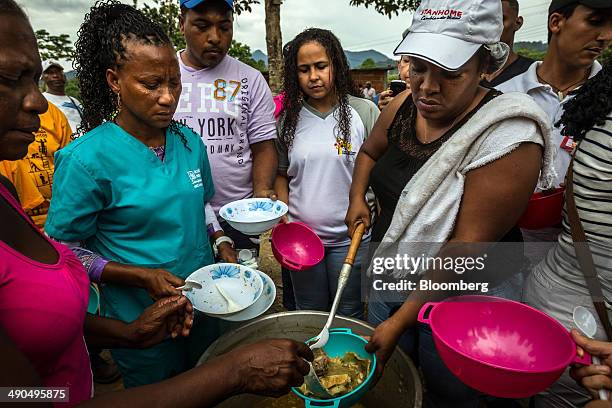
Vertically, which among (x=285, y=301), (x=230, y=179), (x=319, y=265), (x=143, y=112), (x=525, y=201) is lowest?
(x=285, y=301)

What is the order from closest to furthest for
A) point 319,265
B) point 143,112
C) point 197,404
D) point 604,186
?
point 197,404 → point 604,186 → point 143,112 → point 319,265

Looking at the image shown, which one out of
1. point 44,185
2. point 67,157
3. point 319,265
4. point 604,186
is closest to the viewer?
point 604,186

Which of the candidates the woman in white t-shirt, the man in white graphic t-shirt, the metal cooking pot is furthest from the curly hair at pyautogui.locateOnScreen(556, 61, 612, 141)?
the man in white graphic t-shirt

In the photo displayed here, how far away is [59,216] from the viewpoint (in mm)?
1426

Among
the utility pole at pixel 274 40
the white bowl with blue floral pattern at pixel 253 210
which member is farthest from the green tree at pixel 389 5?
the white bowl with blue floral pattern at pixel 253 210

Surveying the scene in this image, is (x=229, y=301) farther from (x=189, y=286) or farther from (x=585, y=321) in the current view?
(x=585, y=321)

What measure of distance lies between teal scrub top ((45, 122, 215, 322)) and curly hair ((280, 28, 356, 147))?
38.0 inches

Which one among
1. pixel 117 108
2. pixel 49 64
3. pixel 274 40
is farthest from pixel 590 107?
pixel 274 40

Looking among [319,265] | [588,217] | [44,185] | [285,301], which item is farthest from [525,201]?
[44,185]

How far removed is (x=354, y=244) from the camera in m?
1.72

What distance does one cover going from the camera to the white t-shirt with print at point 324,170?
2.38 metres

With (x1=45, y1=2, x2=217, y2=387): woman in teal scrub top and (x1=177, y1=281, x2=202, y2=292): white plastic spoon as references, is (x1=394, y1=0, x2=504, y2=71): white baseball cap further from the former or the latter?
(x1=177, y1=281, x2=202, y2=292): white plastic spoon

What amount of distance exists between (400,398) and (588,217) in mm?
992

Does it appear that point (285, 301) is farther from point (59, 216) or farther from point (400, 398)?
point (59, 216)
